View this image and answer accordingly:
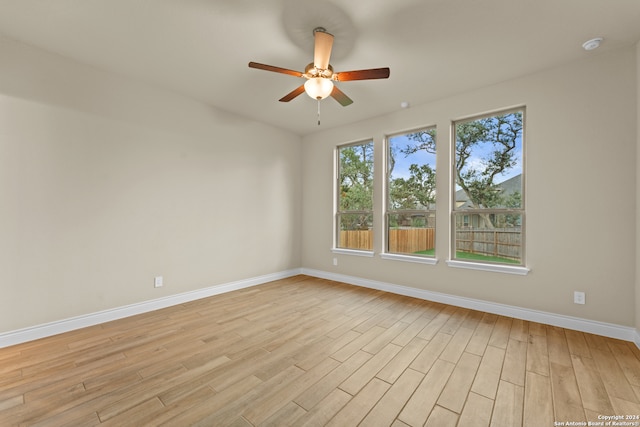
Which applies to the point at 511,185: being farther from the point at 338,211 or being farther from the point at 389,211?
the point at 338,211

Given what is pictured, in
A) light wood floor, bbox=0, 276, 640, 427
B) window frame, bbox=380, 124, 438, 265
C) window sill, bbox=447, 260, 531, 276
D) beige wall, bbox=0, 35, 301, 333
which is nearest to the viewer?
light wood floor, bbox=0, 276, 640, 427

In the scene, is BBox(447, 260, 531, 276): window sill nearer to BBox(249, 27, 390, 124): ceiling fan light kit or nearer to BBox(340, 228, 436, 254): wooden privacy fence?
BBox(340, 228, 436, 254): wooden privacy fence

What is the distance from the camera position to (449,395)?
176cm

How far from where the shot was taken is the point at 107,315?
117 inches

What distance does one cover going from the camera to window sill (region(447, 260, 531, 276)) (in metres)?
3.05

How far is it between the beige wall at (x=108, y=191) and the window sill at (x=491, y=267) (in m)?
3.07

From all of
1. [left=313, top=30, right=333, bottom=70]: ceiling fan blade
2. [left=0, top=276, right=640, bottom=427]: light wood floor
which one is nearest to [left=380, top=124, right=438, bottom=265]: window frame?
[left=0, top=276, right=640, bottom=427]: light wood floor

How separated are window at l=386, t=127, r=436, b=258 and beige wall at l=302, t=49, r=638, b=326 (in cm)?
51

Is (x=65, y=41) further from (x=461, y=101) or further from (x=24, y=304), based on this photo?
(x=461, y=101)

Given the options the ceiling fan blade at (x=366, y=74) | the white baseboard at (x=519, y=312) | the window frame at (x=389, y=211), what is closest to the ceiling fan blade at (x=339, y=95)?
the ceiling fan blade at (x=366, y=74)

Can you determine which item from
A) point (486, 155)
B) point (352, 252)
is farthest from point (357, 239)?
point (486, 155)

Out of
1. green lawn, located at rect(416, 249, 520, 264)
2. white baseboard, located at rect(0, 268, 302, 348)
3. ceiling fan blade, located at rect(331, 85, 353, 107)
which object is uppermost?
ceiling fan blade, located at rect(331, 85, 353, 107)

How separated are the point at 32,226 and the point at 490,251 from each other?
194 inches

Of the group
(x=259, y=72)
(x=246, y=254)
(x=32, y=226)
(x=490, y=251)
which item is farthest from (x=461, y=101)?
(x=32, y=226)
